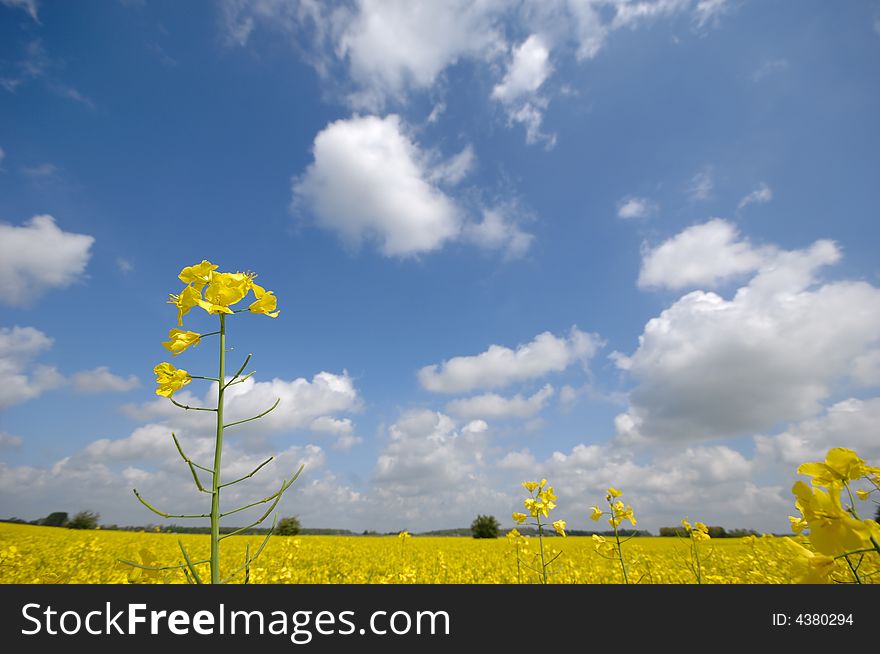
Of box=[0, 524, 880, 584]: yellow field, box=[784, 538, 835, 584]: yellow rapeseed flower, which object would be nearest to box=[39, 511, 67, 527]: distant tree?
box=[0, 524, 880, 584]: yellow field

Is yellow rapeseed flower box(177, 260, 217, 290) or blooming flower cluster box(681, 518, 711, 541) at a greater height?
yellow rapeseed flower box(177, 260, 217, 290)

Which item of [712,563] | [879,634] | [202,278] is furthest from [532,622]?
[712,563]

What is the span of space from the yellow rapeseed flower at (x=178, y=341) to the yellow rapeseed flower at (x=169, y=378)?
0.27ft

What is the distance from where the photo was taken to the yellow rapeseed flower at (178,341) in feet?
4.64

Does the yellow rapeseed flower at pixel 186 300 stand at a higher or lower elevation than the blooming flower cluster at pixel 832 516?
higher

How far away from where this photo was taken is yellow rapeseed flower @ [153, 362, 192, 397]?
4.40 feet

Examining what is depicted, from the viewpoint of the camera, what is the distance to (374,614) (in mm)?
1370

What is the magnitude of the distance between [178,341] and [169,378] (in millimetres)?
132

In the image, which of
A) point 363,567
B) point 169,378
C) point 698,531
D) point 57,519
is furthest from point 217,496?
point 57,519

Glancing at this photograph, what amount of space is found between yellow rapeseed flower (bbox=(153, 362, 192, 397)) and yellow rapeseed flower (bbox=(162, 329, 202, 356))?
0.27 feet

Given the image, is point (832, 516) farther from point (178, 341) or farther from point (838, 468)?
point (178, 341)

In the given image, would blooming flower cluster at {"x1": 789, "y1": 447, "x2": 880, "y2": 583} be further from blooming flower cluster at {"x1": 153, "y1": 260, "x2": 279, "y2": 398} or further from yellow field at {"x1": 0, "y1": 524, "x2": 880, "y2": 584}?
yellow field at {"x1": 0, "y1": 524, "x2": 880, "y2": 584}

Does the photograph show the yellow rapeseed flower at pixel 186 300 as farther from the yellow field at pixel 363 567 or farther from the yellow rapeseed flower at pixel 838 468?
the yellow field at pixel 363 567

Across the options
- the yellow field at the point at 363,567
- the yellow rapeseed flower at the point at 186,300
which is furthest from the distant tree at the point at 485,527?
the yellow rapeseed flower at the point at 186,300
